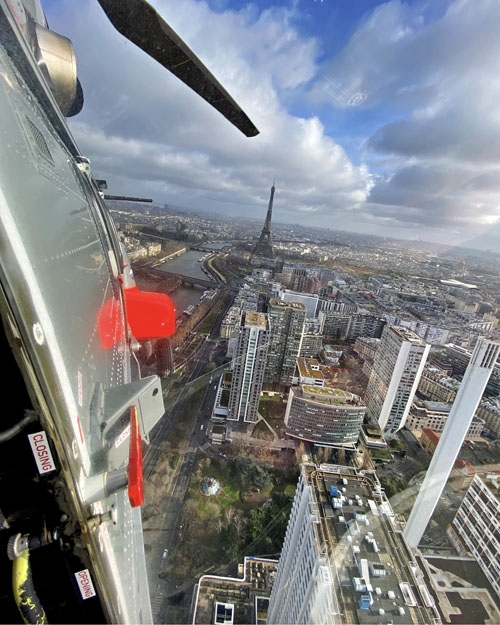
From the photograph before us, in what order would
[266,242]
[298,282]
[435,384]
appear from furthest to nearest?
[266,242] < [298,282] < [435,384]

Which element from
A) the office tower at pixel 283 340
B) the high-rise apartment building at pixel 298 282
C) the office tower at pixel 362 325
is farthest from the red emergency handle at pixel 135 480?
the high-rise apartment building at pixel 298 282

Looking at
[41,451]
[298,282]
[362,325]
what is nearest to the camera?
[41,451]

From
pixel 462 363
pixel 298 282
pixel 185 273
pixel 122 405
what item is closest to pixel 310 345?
pixel 462 363

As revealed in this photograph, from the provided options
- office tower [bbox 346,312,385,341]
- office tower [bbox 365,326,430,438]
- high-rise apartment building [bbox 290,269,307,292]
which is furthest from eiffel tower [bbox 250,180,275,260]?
office tower [bbox 365,326,430,438]

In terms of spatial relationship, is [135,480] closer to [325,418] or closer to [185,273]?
[325,418]

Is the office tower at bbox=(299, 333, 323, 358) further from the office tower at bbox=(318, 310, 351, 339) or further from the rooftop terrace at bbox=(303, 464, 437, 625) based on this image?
the rooftop terrace at bbox=(303, 464, 437, 625)

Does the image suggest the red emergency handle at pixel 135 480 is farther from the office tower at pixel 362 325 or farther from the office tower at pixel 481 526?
the office tower at pixel 362 325

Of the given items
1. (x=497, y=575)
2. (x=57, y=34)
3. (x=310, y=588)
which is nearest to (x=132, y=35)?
(x=57, y=34)

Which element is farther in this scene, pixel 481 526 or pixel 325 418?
pixel 325 418

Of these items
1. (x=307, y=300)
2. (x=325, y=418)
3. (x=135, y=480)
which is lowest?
(x=325, y=418)
